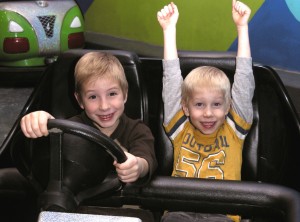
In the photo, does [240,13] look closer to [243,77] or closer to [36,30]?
[243,77]

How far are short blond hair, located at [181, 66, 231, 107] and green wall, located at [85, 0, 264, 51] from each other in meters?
2.63

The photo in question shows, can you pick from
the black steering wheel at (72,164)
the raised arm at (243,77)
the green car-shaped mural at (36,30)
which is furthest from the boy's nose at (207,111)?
the green car-shaped mural at (36,30)

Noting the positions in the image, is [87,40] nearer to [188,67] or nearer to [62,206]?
[188,67]

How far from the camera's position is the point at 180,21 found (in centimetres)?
489

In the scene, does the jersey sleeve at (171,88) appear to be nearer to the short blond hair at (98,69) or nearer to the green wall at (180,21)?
the short blond hair at (98,69)

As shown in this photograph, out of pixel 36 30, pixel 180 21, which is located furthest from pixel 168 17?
pixel 180 21

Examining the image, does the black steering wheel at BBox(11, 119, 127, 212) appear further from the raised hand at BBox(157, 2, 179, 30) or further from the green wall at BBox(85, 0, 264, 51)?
the green wall at BBox(85, 0, 264, 51)

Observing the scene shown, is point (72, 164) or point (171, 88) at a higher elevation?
point (171, 88)

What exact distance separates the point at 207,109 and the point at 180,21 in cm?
Result: 334

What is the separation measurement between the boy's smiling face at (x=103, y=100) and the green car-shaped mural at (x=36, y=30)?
9.55 feet

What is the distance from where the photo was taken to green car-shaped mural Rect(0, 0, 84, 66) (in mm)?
4320

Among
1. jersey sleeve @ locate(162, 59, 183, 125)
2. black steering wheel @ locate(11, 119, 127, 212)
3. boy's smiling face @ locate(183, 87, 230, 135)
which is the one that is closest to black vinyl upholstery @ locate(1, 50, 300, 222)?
jersey sleeve @ locate(162, 59, 183, 125)

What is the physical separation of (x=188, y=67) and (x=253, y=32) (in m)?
2.57

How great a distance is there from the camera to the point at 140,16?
17.8ft
